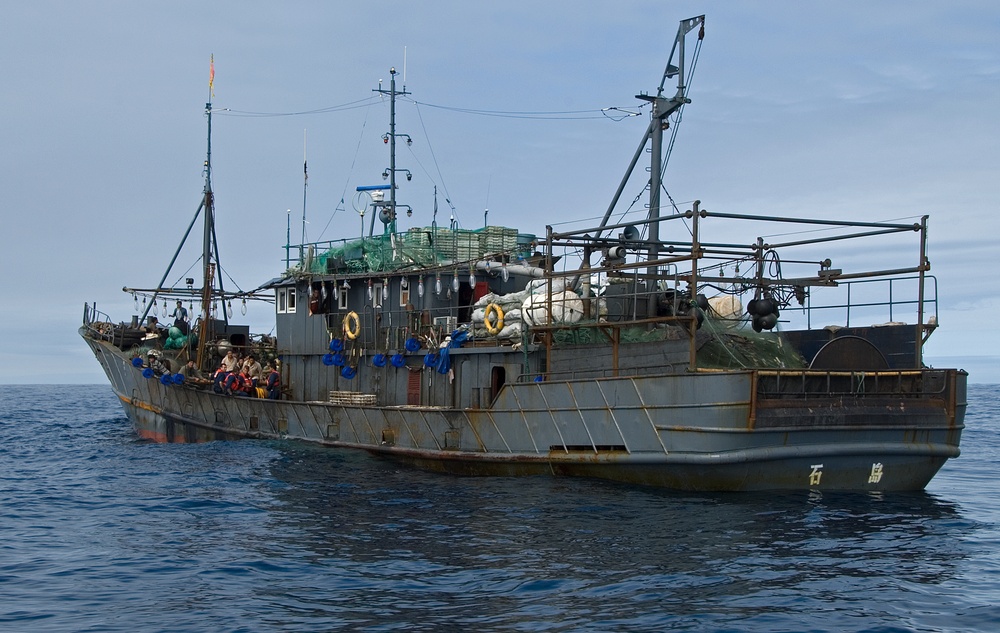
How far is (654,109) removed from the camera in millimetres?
24016

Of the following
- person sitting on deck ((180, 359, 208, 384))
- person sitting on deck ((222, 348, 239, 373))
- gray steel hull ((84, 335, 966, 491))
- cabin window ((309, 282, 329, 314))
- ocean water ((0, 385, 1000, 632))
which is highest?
cabin window ((309, 282, 329, 314))

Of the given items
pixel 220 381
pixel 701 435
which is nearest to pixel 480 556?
pixel 701 435

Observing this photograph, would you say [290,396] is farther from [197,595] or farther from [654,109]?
[197,595]

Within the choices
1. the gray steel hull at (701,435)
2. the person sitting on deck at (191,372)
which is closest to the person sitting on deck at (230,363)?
the person sitting on deck at (191,372)

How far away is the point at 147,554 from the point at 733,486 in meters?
9.33

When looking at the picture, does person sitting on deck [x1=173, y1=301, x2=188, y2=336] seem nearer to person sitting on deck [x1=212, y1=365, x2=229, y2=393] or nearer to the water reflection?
person sitting on deck [x1=212, y1=365, x2=229, y2=393]

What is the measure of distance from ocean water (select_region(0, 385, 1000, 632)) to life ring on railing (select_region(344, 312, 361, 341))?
5.24m

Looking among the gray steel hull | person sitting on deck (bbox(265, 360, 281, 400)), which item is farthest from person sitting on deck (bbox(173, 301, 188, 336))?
the gray steel hull

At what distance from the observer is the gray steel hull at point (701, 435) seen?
54.2 feet

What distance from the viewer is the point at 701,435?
1677 cm

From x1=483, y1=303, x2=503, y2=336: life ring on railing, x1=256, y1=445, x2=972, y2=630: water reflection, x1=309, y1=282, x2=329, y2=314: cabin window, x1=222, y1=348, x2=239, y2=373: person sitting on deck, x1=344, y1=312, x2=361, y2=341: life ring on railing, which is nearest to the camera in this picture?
x1=256, y1=445, x2=972, y2=630: water reflection

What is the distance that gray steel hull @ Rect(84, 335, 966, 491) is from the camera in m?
16.5

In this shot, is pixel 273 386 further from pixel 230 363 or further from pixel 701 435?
pixel 701 435

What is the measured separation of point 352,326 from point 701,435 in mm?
11623
